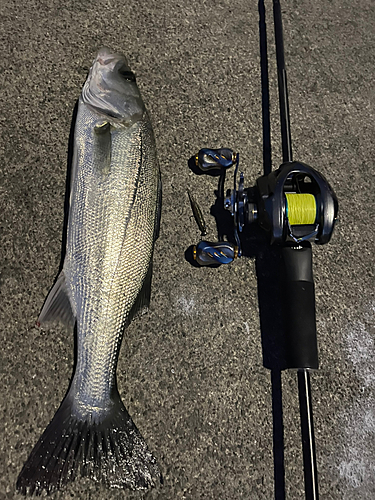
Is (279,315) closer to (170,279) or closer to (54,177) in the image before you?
(170,279)

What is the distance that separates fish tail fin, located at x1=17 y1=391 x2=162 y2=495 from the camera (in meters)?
1.40

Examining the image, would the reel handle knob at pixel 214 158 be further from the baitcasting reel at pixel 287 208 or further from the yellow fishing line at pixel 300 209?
the yellow fishing line at pixel 300 209

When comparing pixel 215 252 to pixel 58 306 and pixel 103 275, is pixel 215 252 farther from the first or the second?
pixel 58 306

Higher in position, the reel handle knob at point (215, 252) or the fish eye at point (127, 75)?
the fish eye at point (127, 75)

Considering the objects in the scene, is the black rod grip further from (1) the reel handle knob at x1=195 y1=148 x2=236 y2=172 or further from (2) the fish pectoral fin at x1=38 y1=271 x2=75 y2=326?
(2) the fish pectoral fin at x1=38 y1=271 x2=75 y2=326

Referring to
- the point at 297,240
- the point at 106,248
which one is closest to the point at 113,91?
the point at 106,248

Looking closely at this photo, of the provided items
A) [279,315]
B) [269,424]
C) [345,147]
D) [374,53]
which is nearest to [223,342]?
[279,315]

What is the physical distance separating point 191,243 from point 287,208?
1.87ft

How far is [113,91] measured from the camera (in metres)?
1.81

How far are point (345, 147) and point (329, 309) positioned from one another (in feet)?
3.46

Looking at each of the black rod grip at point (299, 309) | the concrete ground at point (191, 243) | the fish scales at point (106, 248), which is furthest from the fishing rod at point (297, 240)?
the fish scales at point (106, 248)

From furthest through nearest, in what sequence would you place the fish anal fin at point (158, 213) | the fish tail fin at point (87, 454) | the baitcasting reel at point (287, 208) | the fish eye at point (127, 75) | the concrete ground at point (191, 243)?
the fish eye at point (127, 75) < the fish anal fin at point (158, 213) < the concrete ground at point (191, 243) < the baitcasting reel at point (287, 208) < the fish tail fin at point (87, 454)

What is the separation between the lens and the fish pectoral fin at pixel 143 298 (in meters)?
1.64

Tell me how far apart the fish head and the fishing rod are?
2.28 feet
